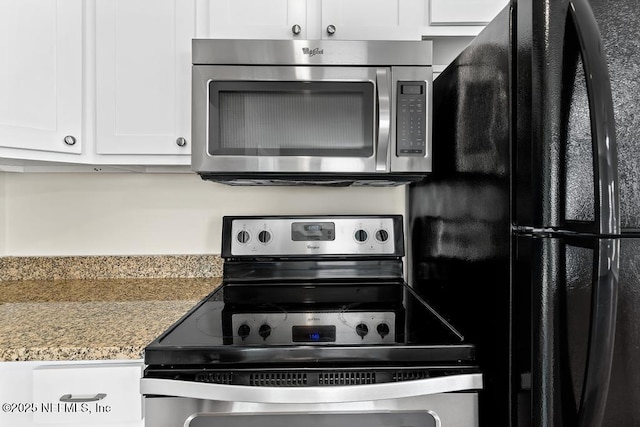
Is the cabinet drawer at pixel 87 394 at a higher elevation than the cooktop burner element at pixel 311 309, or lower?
lower

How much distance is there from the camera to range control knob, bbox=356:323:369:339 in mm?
981

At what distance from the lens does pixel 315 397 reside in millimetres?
843

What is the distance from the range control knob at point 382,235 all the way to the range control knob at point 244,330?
2.13ft

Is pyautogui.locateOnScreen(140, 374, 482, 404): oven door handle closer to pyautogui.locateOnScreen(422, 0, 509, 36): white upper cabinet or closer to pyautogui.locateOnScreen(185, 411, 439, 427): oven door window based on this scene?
pyautogui.locateOnScreen(185, 411, 439, 427): oven door window

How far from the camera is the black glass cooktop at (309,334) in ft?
2.88

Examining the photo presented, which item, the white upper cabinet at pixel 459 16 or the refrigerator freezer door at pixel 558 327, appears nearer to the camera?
the refrigerator freezer door at pixel 558 327

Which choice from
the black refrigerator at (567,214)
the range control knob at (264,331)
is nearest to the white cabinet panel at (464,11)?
the black refrigerator at (567,214)

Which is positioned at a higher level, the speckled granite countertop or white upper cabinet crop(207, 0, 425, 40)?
white upper cabinet crop(207, 0, 425, 40)

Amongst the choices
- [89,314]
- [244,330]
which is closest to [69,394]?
[89,314]

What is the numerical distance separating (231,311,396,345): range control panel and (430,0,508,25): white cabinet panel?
947mm

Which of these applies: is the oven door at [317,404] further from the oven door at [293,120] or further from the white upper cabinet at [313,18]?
the white upper cabinet at [313,18]

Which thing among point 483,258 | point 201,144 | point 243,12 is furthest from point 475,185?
point 243,12

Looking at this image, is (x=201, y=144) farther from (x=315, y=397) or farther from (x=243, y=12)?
(x=315, y=397)

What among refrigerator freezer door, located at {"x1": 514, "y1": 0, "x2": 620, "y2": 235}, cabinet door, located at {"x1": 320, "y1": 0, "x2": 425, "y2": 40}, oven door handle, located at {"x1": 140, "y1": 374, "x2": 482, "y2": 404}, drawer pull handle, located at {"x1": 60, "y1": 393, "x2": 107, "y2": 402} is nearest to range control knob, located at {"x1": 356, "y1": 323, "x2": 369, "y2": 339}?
oven door handle, located at {"x1": 140, "y1": 374, "x2": 482, "y2": 404}
